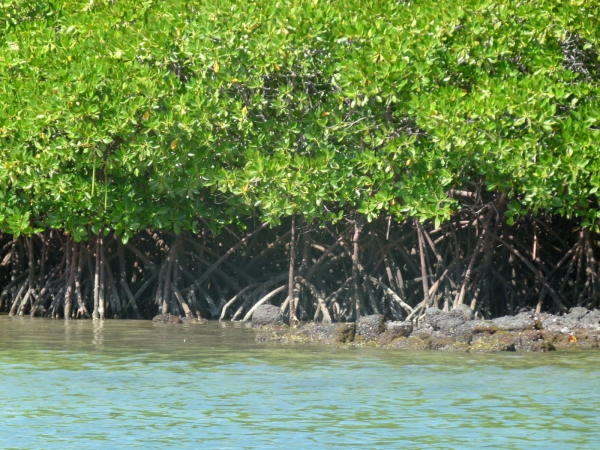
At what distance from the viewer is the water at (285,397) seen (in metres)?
6.00

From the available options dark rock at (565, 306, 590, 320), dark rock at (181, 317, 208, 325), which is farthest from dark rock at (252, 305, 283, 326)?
dark rock at (565, 306, 590, 320)

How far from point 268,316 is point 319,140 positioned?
181 centimetres

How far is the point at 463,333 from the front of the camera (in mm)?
9570

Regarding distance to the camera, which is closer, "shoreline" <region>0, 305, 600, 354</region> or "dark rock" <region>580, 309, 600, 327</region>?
"shoreline" <region>0, 305, 600, 354</region>

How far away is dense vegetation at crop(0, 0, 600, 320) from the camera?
32.6ft

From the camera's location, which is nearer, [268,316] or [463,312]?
[463,312]

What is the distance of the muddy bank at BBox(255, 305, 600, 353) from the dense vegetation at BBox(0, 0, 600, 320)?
3.06 ft

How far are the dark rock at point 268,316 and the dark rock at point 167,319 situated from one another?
1314 mm

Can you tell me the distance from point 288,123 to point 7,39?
3.20 meters

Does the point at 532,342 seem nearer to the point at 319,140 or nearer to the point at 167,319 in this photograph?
the point at 319,140

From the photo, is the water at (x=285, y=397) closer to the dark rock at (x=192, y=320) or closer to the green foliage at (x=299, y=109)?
the green foliage at (x=299, y=109)

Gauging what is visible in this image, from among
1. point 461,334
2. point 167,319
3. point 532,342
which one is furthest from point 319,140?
point 167,319

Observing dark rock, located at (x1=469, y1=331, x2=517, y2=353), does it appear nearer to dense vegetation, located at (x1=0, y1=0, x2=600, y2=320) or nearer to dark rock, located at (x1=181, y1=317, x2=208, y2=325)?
dense vegetation, located at (x1=0, y1=0, x2=600, y2=320)

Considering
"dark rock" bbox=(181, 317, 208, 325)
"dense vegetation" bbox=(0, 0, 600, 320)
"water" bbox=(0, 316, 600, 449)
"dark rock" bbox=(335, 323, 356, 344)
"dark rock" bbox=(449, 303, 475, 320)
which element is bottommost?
"water" bbox=(0, 316, 600, 449)
